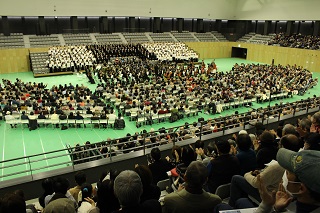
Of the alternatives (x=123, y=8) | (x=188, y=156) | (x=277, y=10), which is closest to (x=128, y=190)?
(x=188, y=156)

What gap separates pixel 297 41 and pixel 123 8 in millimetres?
23477

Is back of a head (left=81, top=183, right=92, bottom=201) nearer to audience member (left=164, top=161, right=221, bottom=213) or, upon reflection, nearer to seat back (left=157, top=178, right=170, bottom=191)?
seat back (left=157, top=178, right=170, bottom=191)

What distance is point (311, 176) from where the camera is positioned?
5.62 feet

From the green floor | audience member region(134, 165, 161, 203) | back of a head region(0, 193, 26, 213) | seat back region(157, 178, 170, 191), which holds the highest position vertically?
back of a head region(0, 193, 26, 213)

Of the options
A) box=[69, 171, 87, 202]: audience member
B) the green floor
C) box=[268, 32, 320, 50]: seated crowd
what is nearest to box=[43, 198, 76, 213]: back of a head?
box=[69, 171, 87, 202]: audience member

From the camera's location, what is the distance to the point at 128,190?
8.30 feet

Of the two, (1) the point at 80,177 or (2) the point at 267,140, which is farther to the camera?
(1) the point at 80,177

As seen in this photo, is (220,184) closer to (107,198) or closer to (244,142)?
(244,142)

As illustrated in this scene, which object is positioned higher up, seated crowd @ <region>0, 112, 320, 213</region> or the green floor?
seated crowd @ <region>0, 112, 320, 213</region>

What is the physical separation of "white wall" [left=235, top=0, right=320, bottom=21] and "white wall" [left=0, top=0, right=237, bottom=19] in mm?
2347

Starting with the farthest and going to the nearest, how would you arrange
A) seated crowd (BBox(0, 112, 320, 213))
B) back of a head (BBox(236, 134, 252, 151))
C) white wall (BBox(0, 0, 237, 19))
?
white wall (BBox(0, 0, 237, 19)) < back of a head (BBox(236, 134, 252, 151)) < seated crowd (BBox(0, 112, 320, 213))

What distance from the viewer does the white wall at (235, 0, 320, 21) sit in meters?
32.6

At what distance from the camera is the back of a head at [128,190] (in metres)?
2.53

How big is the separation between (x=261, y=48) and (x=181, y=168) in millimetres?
36850
